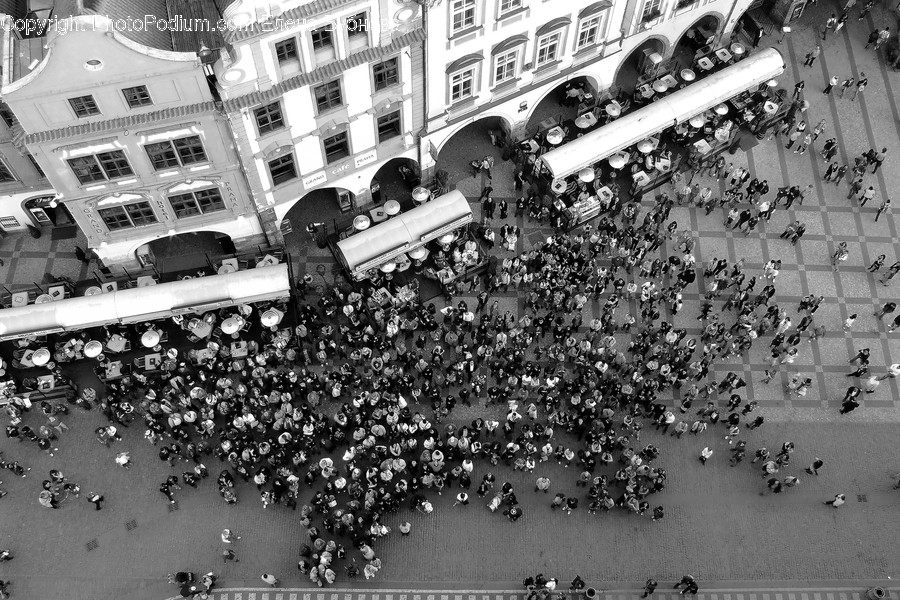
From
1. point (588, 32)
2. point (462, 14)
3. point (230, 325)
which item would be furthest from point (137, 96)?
point (588, 32)

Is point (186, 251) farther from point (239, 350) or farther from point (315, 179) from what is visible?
point (315, 179)

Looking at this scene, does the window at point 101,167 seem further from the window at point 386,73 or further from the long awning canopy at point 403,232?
the window at point 386,73

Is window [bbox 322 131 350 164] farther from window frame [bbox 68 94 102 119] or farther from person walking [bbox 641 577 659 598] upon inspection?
person walking [bbox 641 577 659 598]

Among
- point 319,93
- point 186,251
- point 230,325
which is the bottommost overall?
point 230,325

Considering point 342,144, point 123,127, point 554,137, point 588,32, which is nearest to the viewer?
point 123,127

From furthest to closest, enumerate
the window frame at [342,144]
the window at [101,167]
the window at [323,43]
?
the window frame at [342,144]
the window at [101,167]
the window at [323,43]

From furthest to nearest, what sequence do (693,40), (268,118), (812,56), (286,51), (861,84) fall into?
(693,40) → (812,56) → (861,84) → (268,118) → (286,51)

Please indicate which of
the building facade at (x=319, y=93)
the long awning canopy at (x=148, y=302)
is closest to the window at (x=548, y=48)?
the building facade at (x=319, y=93)
